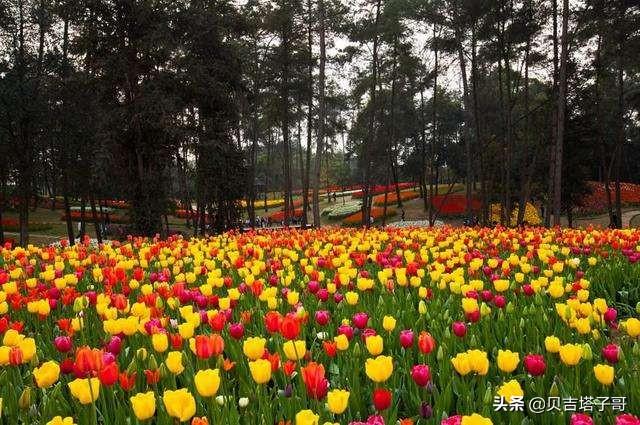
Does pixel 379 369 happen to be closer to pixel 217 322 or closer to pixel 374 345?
pixel 374 345

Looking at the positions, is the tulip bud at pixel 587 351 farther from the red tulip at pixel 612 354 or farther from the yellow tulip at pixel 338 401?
the yellow tulip at pixel 338 401

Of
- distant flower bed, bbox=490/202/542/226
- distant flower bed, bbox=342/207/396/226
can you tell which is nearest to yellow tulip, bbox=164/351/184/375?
distant flower bed, bbox=490/202/542/226

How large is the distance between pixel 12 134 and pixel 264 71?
11201 millimetres

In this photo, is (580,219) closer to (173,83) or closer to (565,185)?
(565,185)

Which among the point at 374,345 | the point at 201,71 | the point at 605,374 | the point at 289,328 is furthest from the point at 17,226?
the point at 605,374

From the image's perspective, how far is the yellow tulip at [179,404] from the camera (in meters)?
1.78

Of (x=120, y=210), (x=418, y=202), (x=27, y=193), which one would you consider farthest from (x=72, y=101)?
(x=120, y=210)

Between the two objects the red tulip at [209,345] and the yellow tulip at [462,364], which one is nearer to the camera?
the yellow tulip at [462,364]

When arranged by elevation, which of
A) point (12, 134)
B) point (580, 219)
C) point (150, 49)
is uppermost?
point (150, 49)

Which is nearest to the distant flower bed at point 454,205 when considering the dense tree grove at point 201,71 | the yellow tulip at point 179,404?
the dense tree grove at point 201,71

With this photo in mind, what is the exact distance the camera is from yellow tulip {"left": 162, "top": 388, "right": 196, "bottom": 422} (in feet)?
5.83

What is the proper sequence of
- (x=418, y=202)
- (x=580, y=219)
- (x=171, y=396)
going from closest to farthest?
(x=171, y=396), (x=580, y=219), (x=418, y=202)

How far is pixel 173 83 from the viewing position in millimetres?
19047

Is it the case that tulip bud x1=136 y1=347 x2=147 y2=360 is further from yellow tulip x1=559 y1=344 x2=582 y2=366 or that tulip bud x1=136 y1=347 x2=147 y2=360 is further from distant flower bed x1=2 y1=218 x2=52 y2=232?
distant flower bed x1=2 y1=218 x2=52 y2=232
